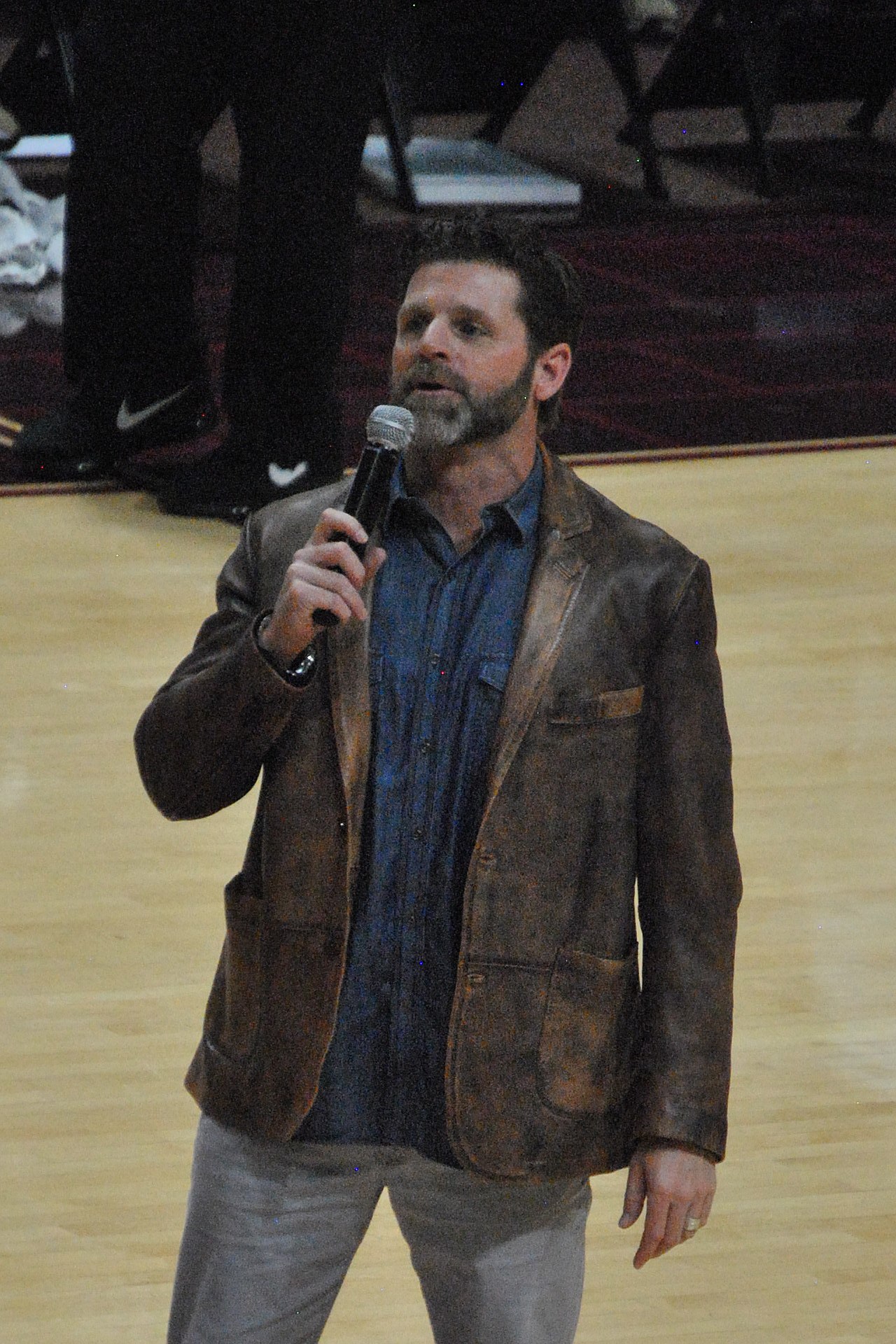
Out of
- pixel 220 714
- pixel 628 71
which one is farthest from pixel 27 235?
pixel 220 714

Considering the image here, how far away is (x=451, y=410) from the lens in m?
1.89

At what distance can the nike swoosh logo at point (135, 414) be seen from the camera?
5801mm

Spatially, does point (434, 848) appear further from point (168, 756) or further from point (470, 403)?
point (470, 403)

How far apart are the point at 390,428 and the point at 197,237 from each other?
399cm

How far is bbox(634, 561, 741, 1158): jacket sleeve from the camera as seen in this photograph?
1.94m

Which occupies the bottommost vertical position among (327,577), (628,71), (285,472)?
(628,71)

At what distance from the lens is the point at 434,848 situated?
1914 millimetres

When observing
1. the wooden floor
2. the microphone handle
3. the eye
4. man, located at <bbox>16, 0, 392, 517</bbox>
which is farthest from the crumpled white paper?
the microphone handle

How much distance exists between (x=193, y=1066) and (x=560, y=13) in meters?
7.53

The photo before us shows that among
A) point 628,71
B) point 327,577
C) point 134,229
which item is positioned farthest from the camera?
point 628,71

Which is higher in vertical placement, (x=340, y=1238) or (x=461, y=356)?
(x=461, y=356)

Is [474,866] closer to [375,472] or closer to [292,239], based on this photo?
[375,472]

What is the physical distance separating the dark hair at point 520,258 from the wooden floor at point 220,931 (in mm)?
1302

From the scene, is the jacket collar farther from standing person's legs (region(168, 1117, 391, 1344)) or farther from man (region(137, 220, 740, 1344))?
standing person's legs (region(168, 1117, 391, 1344))
